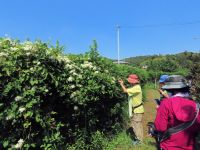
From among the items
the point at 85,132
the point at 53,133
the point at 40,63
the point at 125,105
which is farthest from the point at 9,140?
the point at 125,105

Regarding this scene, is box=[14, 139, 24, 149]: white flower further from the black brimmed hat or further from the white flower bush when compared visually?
the black brimmed hat

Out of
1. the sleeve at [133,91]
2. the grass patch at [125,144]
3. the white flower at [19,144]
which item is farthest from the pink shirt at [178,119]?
the sleeve at [133,91]

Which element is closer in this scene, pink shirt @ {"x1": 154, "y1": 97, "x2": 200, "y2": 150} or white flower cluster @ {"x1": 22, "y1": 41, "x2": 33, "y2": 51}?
pink shirt @ {"x1": 154, "y1": 97, "x2": 200, "y2": 150}

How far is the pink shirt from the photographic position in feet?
14.1

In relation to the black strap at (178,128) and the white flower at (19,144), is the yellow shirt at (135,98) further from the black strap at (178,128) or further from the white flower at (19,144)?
the black strap at (178,128)

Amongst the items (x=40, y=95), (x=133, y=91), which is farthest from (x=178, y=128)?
(x=133, y=91)

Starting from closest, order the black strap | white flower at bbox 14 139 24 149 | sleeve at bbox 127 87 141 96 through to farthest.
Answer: the black strap < white flower at bbox 14 139 24 149 < sleeve at bbox 127 87 141 96

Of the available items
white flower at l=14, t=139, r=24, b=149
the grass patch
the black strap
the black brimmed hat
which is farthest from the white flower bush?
the black strap

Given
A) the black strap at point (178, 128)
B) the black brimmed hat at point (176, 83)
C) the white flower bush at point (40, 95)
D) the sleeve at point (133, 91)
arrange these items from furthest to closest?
1. the sleeve at point (133, 91)
2. the white flower bush at point (40, 95)
3. the black brimmed hat at point (176, 83)
4. the black strap at point (178, 128)

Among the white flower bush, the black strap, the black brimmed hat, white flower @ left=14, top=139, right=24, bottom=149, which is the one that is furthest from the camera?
white flower @ left=14, top=139, right=24, bottom=149

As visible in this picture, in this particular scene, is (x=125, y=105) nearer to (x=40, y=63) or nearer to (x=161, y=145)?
(x=40, y=63)

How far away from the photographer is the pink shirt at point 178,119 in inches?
169

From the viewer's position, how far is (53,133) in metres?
6.27

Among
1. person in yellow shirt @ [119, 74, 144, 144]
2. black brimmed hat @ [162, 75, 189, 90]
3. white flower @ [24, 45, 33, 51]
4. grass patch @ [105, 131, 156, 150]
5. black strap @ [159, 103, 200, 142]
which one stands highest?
white flower @ [24, 45, 33, 51]
